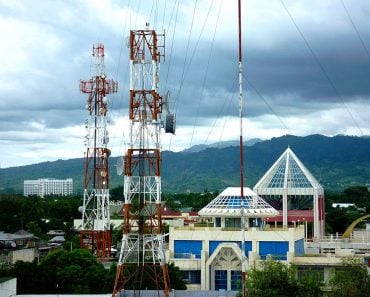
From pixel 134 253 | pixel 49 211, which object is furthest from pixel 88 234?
pixel 49 211

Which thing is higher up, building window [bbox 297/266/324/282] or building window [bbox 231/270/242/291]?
building window [bbox 297/266/324/282]

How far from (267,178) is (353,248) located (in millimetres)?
23583

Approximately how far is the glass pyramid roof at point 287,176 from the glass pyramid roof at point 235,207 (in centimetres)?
2467

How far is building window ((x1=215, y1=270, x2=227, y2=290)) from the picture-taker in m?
47.6

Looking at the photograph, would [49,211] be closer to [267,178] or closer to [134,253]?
[267,178]

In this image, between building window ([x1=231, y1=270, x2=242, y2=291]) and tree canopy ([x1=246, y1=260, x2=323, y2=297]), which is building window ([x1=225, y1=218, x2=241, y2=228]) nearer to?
building window ([x1=231, y1=270, x2=242, y2=291])

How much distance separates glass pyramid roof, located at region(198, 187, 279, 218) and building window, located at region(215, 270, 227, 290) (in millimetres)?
4063

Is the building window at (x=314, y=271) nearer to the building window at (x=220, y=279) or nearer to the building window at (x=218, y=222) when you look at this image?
the building window at (x=220, y=279)

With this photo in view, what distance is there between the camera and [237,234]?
48.2m

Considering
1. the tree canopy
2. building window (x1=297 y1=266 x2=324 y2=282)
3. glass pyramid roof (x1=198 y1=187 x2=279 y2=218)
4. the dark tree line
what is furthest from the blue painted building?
the tree canopy

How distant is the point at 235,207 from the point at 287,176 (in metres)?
26.6

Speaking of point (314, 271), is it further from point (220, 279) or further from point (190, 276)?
point (190, 276)

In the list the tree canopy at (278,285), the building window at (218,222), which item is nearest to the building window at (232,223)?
the building window at (218,222)

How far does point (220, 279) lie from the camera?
47.9 metres
